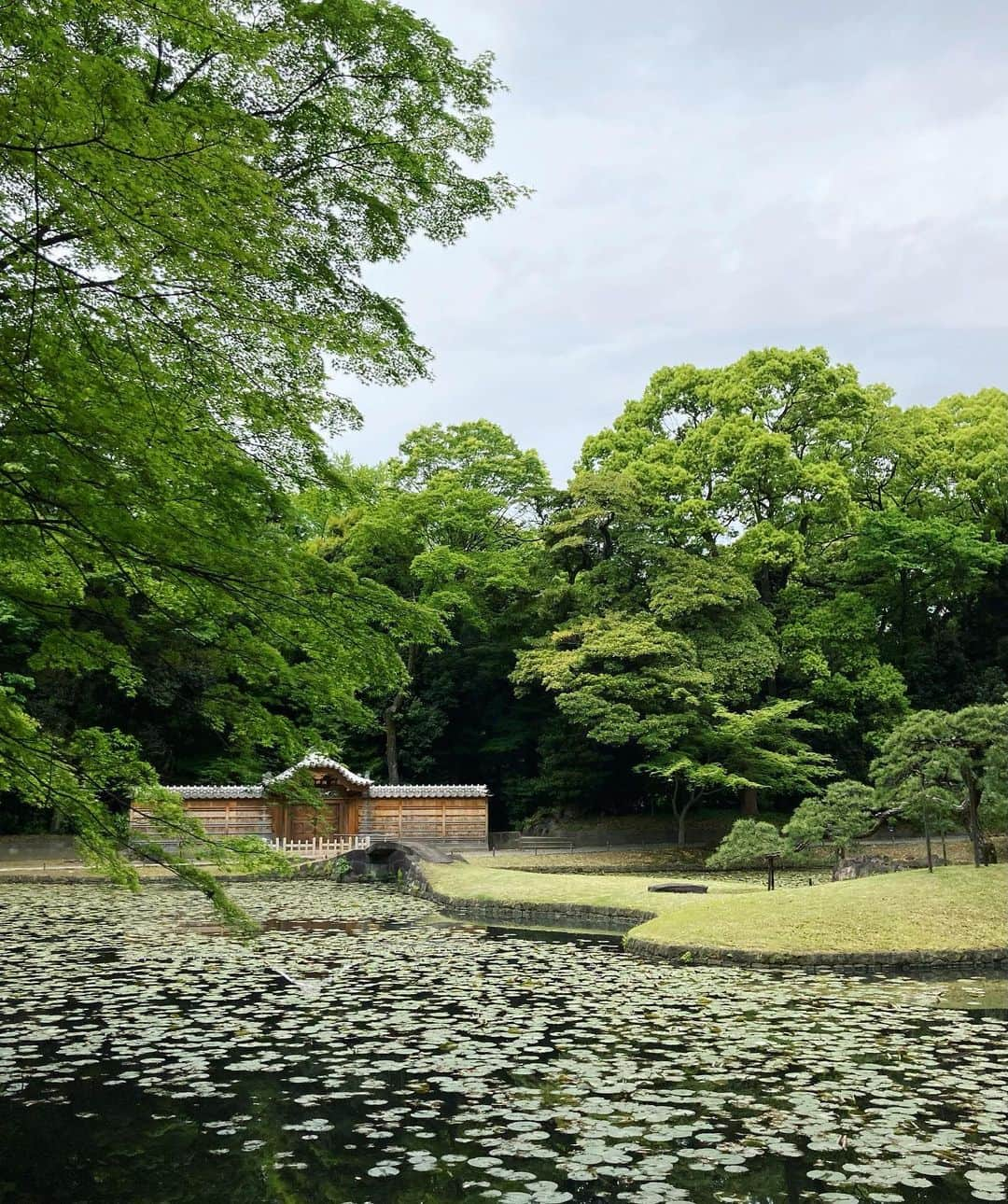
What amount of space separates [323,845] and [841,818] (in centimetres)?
1632

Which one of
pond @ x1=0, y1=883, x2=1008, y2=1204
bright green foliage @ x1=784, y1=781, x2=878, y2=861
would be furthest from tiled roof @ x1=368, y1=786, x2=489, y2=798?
pond @ x1=0, y1=883, x2=1008, y2=1204

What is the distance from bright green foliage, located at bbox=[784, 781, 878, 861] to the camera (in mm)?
15336

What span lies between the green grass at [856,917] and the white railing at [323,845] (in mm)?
13909

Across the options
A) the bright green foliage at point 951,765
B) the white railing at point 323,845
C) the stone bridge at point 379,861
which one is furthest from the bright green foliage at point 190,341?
the white railing at point 323,845

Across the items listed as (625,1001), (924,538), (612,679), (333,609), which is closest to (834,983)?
(625,1001)

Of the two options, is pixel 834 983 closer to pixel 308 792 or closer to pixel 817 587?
pixel 308 792

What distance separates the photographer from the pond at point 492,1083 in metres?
4.49

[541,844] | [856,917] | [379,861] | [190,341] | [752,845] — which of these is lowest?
[541,844]

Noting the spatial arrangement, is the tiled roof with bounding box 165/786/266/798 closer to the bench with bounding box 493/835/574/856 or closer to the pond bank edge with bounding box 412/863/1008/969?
the bench with bounding box 493/835/574/856

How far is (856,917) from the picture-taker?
457 inches

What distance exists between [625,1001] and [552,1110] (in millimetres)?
3358

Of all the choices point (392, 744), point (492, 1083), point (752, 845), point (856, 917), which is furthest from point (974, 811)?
point (392, 744)

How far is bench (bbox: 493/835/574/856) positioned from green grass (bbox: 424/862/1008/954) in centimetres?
1552

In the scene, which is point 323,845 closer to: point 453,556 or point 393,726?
point 393,726
